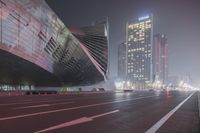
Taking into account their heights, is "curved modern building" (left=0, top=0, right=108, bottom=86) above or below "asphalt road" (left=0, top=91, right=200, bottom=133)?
above

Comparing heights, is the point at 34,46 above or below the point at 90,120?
above

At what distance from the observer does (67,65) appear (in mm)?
79500

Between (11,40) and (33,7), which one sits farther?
(33,7)

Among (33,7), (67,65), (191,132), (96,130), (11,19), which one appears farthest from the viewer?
(67,65)

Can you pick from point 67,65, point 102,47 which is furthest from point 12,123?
point 102,47

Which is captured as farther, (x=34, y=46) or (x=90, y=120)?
(x=34, y=46)

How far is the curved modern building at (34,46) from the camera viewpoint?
4866 centimetres

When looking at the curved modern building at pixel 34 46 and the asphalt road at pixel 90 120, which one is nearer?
the asphalt road at pixel 90 120

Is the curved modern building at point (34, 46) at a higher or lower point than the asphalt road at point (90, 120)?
higher

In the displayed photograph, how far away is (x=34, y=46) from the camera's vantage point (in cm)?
5738

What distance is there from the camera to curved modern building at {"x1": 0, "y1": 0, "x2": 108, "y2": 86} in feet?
160

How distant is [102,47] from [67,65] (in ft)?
131

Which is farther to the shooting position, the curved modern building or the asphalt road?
the curved modern building

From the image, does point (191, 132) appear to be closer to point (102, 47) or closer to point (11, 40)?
point (11, 40)
